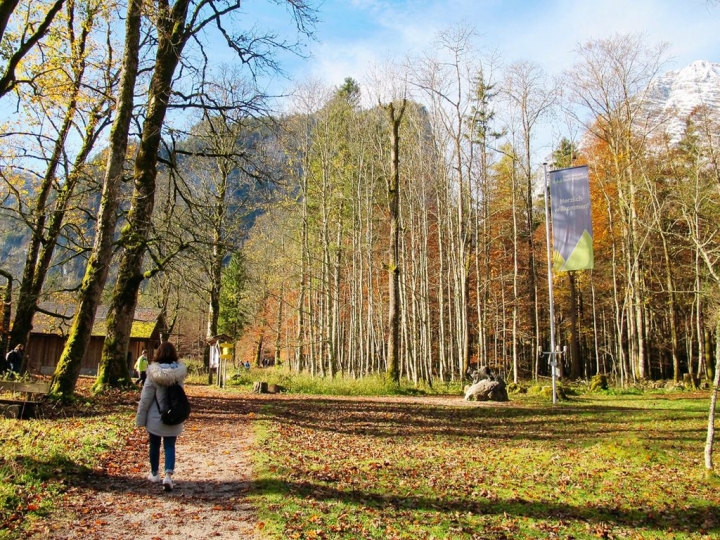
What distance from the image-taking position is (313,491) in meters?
5.43

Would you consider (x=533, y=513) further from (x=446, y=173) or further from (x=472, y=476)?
(x=446, y=173)

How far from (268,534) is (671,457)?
6812 mm

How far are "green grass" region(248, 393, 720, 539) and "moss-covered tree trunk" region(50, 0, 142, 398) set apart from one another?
12.1 feet

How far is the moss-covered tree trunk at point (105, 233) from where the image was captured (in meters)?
9.48

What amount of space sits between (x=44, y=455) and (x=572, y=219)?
45.6 ft

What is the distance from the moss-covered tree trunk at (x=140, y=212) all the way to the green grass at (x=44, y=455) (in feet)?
10.1

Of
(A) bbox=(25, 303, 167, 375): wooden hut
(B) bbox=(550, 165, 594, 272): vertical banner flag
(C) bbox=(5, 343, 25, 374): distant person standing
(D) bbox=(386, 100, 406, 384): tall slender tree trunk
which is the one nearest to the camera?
(C) bbox=(5, 343, 25, 374): distant person standing

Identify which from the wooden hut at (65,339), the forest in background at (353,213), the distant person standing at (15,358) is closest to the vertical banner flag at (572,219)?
the forest in background at (353,213)

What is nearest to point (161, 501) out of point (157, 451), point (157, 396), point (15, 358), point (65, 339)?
point (157, 451)

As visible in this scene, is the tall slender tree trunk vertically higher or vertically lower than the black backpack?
higher

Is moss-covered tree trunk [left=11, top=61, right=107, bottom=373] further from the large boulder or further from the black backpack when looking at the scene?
the large boulder

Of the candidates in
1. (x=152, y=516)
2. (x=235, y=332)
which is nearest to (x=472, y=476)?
(x=152, y=516)

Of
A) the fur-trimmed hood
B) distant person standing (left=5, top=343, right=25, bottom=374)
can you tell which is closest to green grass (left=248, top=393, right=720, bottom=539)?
the fur-trimmed hood

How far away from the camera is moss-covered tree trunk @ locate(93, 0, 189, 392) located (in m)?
11.6
